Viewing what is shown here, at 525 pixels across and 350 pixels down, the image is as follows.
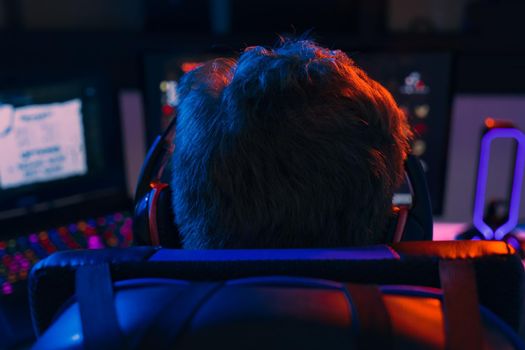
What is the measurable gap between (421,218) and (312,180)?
304 mm

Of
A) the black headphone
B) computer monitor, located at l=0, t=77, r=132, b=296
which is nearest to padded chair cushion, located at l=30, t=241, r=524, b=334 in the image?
the black headphone

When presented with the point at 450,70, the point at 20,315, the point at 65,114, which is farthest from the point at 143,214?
the point at 450,70

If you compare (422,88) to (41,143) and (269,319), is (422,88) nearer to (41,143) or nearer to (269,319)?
(41,143)

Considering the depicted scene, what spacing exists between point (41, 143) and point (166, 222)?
0.78 meters

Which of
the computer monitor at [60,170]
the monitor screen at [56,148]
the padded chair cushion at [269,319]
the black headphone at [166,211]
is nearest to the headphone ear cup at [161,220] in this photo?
the black headphone at [166,211]

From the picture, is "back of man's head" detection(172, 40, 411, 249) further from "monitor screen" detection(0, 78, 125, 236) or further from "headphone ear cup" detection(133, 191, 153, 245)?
"monitor screen" detection(0, 78, 125, 236)

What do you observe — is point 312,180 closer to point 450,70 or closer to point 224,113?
point 224,113

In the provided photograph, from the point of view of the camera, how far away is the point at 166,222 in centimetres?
73

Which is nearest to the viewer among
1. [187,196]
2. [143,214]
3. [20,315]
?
[187,196]

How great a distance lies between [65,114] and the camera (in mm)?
1396

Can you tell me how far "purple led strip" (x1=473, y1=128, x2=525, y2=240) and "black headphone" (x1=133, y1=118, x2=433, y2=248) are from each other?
49cm

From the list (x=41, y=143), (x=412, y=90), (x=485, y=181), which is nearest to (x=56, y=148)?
(x=41, y=143)

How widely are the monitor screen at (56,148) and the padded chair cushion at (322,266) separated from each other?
35.5 inches

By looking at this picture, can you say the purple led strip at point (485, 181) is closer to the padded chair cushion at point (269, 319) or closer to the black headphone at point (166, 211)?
the black headphone at point (166, 211)
